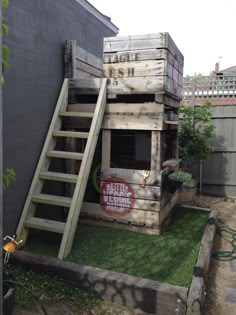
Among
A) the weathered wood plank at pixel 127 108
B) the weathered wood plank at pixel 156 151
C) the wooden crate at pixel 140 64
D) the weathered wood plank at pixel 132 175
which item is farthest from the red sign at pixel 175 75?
the weathered wood plank at pixel 132 175

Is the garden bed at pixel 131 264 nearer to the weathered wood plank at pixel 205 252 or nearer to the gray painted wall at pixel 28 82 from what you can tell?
the weathered wood plank at pixel 205 252

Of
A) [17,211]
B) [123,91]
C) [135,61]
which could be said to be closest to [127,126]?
[123,91]

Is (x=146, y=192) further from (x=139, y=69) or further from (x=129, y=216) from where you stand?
(x=139, y=69)

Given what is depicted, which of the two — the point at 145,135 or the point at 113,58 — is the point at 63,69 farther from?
the point at 145,135

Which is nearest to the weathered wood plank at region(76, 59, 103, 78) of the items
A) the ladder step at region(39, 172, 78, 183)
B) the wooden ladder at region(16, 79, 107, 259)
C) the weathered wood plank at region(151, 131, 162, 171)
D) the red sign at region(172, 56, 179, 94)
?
the wooden ladder at region(16, 79, 107, 259)

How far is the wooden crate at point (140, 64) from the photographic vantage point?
11.6ft

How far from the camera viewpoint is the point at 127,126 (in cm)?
372

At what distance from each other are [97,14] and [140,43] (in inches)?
78.6

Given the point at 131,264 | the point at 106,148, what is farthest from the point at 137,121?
the point at 131,264

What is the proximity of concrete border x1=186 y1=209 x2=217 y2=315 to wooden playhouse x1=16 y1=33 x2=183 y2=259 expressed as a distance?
62 cm

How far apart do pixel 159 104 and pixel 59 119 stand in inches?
52.4

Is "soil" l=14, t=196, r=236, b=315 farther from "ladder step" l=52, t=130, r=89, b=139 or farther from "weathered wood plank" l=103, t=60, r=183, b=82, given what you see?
"weathered wood plank" l=103, t=60, r=183, b=82

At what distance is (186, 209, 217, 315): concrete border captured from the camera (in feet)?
7.49

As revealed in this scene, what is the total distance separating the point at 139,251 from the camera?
3.28 m
